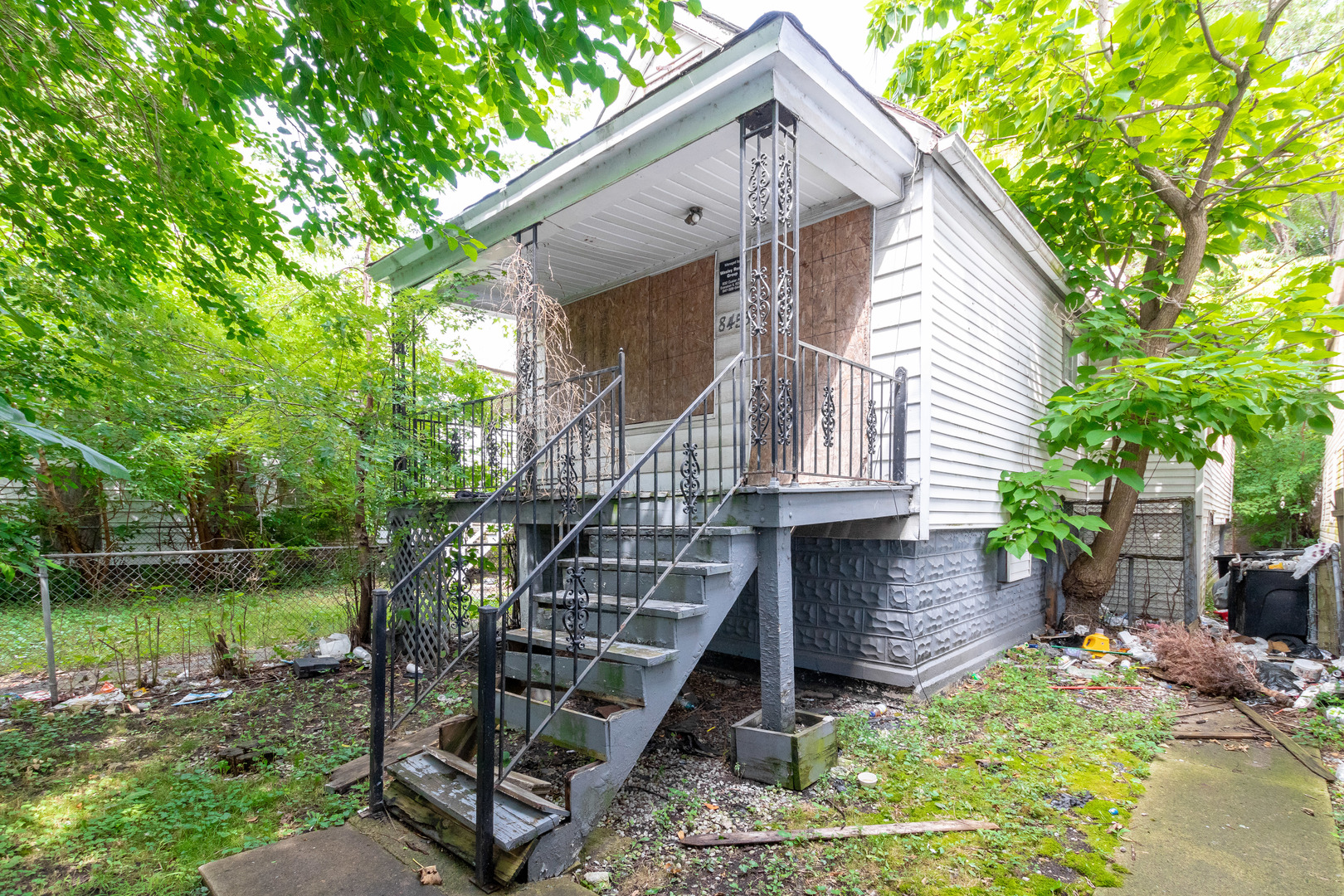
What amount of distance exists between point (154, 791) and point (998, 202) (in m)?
7.15

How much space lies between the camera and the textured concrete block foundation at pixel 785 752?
330 centimetres

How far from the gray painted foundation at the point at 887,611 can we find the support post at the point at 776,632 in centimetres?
159

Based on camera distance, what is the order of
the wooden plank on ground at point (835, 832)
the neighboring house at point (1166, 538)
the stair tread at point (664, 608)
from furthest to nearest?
1. the neighboring house at point (1166, 538)
2. the stair tread at point (664, 608)
3. the wooden plank on ground at point (835, 832)

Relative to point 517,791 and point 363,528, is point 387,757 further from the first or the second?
point 363,528

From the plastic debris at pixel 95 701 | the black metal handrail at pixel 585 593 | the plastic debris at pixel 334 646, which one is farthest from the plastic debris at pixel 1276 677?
the plastic debris at pixel 95 701

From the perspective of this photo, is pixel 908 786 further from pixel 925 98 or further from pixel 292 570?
pixel 925 98

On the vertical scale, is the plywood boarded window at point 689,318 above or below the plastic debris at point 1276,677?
above

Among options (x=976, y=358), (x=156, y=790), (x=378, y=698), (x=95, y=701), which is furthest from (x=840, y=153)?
(x=95, y=701)

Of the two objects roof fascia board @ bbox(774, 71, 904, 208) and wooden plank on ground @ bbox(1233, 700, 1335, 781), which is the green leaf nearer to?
roof fascia board @ bbox(774, 71, 904, 208)

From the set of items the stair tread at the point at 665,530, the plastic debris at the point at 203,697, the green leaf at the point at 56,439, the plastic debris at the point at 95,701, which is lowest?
the plastic debris at the point at 203,697

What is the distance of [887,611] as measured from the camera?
475 cm

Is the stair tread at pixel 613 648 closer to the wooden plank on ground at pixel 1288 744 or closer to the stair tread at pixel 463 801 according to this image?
the stair tread at pixel 463 801

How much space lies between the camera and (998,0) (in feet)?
21.1

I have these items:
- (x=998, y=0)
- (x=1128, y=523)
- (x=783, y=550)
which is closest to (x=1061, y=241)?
(x=998, y=0)
